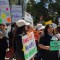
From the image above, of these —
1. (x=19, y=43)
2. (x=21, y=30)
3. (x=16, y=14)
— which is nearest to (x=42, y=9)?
(x=16, y=14)

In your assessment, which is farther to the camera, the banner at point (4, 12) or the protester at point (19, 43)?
the banner at point (4, 12)

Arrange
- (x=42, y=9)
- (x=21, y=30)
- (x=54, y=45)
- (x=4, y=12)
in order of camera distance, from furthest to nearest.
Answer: (x=42, y=9) < (x=4, y=12) < (x=21, y=30) < (x=54, y=45)

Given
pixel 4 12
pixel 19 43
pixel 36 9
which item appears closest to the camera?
pixel 19 43

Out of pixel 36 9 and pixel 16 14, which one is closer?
pixel 16 14

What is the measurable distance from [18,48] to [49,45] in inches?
32.8

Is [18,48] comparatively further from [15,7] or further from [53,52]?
[15,7]

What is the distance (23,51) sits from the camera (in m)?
9.05

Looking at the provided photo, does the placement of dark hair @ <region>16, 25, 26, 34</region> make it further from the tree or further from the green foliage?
the tree

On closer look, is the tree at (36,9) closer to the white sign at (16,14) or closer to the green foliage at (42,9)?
the green foliage at (42,9)

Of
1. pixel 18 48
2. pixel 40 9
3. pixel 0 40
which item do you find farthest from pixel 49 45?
pixel 40 9

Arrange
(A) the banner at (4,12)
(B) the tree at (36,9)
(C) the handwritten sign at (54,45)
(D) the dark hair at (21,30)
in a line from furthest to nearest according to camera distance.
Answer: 1. (B) the tree at (36,9)
2. (A) the banner at (4,12)
3. (D) the dark hair at (21,30)
4. (C) the handwritten sign at (54,45)

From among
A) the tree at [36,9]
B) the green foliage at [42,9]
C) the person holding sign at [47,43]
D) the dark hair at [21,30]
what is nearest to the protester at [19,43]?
the dark hair at [21,30]

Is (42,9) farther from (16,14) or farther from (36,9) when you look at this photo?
(16,14)

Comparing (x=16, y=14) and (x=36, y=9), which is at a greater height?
(x=16, y=14)
